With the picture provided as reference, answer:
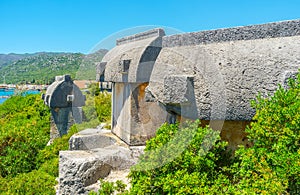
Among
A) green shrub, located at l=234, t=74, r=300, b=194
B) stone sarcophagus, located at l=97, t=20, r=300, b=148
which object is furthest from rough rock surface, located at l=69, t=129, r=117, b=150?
green shrub, located at l=234, t=74, r=300, b=194

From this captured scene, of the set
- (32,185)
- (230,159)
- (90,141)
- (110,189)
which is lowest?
(32,185)

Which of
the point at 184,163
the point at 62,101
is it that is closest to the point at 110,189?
the point at 184,163

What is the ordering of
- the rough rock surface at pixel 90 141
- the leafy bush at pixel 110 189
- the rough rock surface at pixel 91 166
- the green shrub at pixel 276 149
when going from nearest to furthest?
1. the green shrub at pixel 276 149
2. the leafy bush at pixel 110 189
3. the rough rock surface at pixel 91 166
4. the rough rock surface at pixel 90 141

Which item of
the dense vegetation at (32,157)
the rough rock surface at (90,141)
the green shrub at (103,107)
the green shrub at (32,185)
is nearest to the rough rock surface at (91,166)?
the rough rock surface at (90,141)

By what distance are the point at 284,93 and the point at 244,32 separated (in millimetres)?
1012


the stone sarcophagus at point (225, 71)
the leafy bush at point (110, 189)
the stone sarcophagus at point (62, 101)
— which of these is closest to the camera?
the stone sarcophagus at point (225, 71)

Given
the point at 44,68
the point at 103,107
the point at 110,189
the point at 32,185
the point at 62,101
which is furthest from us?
the point at 44,68

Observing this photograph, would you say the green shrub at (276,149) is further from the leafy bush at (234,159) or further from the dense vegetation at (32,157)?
the dense vegetation at (32,157)

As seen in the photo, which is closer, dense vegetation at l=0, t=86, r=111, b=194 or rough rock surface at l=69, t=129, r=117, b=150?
rough rock surface at l=69, t=129, r=117, b=150

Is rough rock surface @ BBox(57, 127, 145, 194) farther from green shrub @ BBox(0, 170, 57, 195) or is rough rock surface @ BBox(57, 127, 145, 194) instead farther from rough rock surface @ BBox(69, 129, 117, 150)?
green shrub @ BBox(0, 170, 57, 195)

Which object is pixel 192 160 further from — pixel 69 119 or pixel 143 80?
pixel 69 119

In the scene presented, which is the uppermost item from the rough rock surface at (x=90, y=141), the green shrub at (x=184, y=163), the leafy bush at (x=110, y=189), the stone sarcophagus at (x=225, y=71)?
the stone sarcophagus at (x=225, y=71)

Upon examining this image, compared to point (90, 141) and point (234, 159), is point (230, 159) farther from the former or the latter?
point (90, 141)

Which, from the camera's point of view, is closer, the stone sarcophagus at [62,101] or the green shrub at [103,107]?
the green shrub at [103,107]
